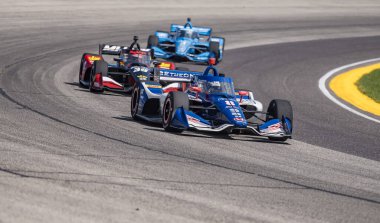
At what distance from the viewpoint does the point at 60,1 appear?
134 feet

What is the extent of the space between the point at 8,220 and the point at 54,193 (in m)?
1.15

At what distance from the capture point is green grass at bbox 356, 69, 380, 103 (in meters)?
22.3

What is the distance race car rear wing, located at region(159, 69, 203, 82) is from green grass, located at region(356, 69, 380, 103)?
5.62 metres

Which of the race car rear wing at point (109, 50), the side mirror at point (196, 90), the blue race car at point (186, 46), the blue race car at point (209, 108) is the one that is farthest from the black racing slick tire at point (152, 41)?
the side mirror at point (196, 90)

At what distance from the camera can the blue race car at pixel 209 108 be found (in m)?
14.8

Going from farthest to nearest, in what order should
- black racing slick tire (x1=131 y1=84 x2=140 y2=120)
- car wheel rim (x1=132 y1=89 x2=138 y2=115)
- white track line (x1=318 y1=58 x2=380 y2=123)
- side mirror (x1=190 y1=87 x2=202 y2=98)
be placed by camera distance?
white track line (x1=318 y1=58 x2=380 y2=123) → car wheel rim (x1=132 y1=89 x2=138 y2=115) → black racing slick tire (x1=131 y1=84 x2=140 y2=120) → side mirror (x1=190 y1=87 x2=202 y2=98)

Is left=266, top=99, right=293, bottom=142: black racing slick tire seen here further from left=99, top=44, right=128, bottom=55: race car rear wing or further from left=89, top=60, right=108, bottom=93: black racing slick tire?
left=99, top=44, right=128, bottom=55: race car rear wing

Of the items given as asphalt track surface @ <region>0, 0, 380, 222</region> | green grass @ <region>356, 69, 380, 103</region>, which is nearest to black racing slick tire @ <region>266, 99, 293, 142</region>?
asphalt track surface @ <region>0, 0, 380, 222</region>

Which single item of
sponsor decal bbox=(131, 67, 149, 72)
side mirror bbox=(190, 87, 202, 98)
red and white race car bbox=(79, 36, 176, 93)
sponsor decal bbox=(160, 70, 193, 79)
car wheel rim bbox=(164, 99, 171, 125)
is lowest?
red and white race car bbox=(79, 36, 176, 93)

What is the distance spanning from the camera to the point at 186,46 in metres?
28.5

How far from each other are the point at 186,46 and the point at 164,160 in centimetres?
1647

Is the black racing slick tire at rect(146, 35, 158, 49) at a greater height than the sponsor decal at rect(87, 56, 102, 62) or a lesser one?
lesser

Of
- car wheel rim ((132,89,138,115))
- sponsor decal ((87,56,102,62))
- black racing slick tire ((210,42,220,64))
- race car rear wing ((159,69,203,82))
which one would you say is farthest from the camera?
black racing slick tire ((210,42,220,64))

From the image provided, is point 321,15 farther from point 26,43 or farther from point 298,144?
point 298,144
